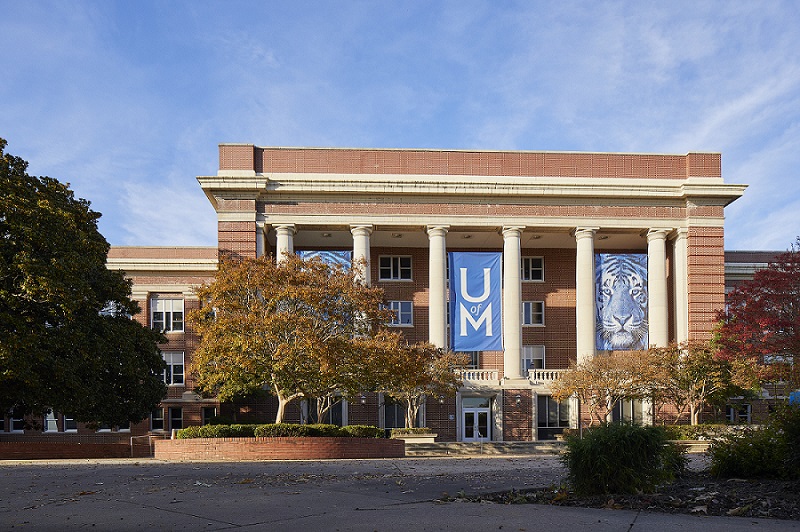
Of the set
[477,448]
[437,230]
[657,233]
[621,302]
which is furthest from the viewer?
[657,233]

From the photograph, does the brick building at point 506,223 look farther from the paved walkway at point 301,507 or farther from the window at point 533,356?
the paved walkway at point 301,507

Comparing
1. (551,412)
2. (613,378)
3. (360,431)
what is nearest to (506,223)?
(551,412)

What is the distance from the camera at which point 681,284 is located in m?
49.4

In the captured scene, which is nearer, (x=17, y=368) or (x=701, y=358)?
(x=17, y=368)

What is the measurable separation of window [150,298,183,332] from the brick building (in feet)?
9.67

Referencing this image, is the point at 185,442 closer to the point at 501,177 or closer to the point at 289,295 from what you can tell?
the point at 289,295

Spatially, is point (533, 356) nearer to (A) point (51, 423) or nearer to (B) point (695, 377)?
(B) point (695, 377)

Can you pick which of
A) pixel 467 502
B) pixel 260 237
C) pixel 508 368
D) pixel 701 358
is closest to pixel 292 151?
pixel 260 237

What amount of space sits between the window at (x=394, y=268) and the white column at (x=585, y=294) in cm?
1090

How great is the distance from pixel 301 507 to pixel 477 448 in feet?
97.8

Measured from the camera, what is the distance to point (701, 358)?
141 ft

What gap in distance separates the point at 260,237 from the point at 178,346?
986 cm

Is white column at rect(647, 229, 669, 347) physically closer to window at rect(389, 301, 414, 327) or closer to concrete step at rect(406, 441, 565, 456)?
concrete step at rect(406, 441, 565, 456)

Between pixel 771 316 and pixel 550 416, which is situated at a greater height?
pixel 771 316
